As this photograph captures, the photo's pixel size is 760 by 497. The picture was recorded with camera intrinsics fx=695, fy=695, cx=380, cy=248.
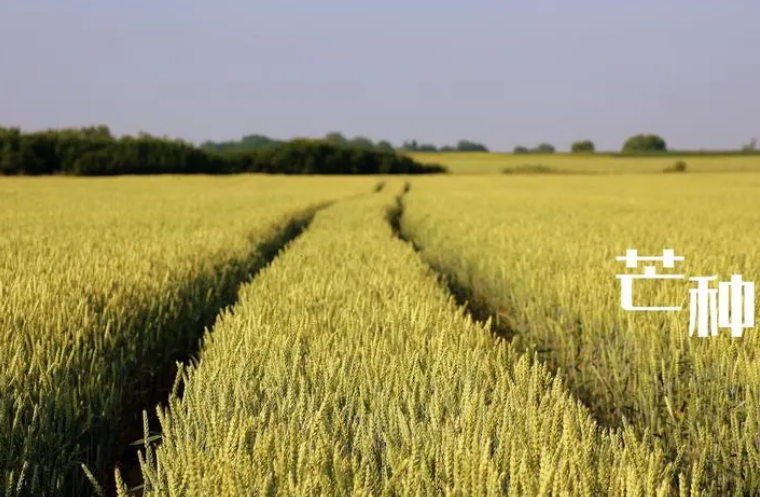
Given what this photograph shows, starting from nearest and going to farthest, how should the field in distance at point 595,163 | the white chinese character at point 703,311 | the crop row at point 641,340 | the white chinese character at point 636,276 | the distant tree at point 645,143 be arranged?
the crop row at point 641,340 → the white chinese character at point 703,311 → the white chinese character at point 636,276 → the field in distance at point 595,163 → the distant tree at point 645,143

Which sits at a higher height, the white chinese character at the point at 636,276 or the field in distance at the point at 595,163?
the field in distance at the point at 595,163

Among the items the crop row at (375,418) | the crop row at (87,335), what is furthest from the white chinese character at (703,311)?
the crop row at (87,335)

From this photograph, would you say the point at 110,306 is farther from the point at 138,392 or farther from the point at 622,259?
the point at 622,259

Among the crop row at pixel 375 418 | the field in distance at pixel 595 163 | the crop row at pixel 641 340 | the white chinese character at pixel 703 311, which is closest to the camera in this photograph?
the crop row at pixel 375 418

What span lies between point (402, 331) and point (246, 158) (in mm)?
57504

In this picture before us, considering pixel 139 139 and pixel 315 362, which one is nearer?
pixel 315 362

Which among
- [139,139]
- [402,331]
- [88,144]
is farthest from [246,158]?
[402,331]

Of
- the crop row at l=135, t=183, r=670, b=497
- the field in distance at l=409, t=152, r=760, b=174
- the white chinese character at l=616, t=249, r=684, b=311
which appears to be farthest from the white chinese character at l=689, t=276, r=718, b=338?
the field in distance at l=409, t=152, r=760, b=174

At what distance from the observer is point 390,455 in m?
1.65

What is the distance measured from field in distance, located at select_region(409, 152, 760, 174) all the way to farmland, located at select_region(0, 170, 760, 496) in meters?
58.5

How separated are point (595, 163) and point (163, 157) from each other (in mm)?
40218

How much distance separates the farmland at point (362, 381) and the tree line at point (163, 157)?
44.4 m

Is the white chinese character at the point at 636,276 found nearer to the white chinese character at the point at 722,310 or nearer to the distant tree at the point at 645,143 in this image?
the white chinese character at the point at 722,310

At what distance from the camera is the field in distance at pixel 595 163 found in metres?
61.7
